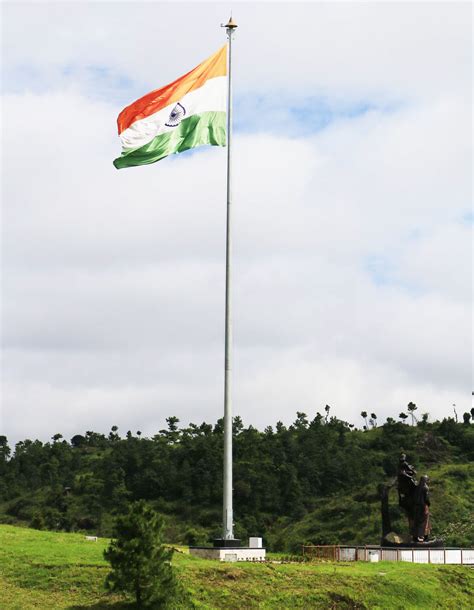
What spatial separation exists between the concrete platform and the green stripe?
42.8 feet

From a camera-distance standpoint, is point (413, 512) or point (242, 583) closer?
point (242, 583)

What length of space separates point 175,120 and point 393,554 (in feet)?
60.3

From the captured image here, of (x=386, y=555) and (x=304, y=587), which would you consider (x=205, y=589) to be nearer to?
(x=304, y=587)

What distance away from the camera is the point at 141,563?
76.2 ft

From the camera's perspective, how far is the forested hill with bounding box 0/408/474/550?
6962cm

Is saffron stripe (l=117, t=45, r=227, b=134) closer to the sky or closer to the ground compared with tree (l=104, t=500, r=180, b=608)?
closer to the sky

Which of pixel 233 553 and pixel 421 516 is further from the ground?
pixel 421 516

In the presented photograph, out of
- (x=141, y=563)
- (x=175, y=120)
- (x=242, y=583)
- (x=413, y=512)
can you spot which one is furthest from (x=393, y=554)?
(x=175, y=120)

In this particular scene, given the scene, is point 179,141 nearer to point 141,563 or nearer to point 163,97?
point 163,97

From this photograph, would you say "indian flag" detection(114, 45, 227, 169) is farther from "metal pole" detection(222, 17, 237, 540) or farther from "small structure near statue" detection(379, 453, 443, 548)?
"small structure near statue" detection(379, 453, 443, 548)

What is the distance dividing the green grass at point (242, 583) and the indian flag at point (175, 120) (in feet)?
43.5

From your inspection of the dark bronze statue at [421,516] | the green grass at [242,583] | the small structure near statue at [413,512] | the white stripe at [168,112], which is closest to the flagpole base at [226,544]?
the green grass at [242,583]

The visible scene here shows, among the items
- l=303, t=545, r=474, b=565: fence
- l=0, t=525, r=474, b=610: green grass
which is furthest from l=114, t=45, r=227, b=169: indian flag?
l=303, t=545, r=474, b=565: fence

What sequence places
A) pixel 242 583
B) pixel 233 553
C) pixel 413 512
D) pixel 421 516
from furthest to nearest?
pixel 413 512, pixel 421 516, pixel 233 553, pixel 242 583
